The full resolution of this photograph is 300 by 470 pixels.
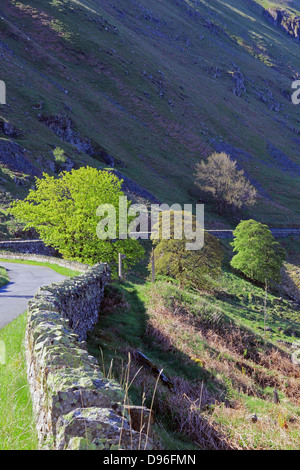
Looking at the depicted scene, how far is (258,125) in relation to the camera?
133 metres

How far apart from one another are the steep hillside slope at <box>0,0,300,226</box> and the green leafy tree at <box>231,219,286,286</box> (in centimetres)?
2636

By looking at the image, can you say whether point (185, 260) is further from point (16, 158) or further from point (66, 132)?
point (66, 132)

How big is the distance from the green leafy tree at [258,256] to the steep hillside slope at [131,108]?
26363mm

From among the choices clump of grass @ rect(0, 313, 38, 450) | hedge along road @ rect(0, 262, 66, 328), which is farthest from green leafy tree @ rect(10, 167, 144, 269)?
clump of grass @ rect(0, 313, 38, 450)

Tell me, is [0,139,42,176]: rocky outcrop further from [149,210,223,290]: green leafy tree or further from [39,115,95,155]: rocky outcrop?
[149,210,223,290]: green leafy tree

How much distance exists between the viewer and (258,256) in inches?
1767

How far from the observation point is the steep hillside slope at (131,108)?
75.4 metres

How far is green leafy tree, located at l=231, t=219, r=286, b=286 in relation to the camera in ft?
144

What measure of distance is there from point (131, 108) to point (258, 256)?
260 feet

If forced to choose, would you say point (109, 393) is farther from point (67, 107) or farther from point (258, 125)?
point (258, 125)

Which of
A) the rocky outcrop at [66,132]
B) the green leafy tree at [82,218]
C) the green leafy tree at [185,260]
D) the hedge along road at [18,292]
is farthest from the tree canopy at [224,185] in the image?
the hedge along road at [18,292]

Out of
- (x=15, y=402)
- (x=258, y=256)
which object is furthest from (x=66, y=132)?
(x=15, y=402)

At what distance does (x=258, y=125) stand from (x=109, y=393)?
14469 cm
